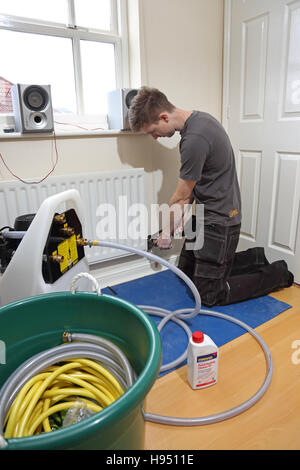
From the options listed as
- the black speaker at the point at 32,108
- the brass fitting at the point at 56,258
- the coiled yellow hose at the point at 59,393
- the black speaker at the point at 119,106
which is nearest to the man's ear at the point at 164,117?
the black speaker at the point at 119,106

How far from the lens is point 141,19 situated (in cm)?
198

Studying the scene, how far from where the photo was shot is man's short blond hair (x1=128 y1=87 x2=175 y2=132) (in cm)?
168

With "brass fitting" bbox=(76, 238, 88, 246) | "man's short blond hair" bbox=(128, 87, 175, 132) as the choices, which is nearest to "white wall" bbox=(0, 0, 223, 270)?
"man's short blond hair" bbox=(128, 87, 175, 132)

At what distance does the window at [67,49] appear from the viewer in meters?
1.81

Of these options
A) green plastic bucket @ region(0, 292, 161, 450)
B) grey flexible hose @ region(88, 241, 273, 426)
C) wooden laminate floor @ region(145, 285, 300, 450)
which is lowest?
wooden laminate floor @ region(145, 285, 300, 450)

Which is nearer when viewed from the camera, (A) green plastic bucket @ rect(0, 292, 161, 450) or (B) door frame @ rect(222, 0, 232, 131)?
(A) green plastic bucket @ rect(0, 292, 161, 450)

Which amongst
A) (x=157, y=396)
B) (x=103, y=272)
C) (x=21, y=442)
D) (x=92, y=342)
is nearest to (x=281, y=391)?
(x=157, y=396)

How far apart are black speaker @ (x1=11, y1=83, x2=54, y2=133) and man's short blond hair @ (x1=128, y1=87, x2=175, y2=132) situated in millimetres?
455

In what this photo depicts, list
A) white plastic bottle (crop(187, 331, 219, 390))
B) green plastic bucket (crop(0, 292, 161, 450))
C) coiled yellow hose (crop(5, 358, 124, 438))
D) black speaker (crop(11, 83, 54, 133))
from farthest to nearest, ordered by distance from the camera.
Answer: black speaker (crop(11, 83, 54, 133)) < white plastic bottle (crop(187, 331, 219, 390)) < coiled yellow hose (crop(5, 358, 124, 438)) < green plastic bucket (crop(0, 292, 161, 450))

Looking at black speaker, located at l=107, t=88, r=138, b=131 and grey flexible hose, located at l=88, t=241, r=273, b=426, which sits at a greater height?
black speaker, located at l=107, t=88, r=138, b=131

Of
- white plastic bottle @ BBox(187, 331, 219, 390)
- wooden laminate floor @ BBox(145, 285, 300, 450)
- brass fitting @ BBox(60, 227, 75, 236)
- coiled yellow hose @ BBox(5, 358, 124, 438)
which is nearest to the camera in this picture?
coiled yellow hose @ BBox(5, 358, 124, 438)

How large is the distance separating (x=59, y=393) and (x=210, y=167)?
1.35m

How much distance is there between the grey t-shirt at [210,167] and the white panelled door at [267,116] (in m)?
0.43

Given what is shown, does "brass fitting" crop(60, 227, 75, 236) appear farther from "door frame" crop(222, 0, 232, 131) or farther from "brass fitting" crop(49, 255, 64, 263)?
"door frame" crop(222, 0, 232, 131)
